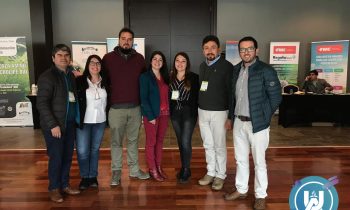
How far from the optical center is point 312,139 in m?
5.57

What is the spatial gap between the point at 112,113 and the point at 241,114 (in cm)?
135

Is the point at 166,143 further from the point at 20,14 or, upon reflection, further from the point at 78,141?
the point at 20,14

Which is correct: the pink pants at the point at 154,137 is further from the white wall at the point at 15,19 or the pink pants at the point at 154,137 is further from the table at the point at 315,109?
the white wall at the point at 15,19

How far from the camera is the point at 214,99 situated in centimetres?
301

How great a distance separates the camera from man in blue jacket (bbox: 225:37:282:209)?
2.57 metres

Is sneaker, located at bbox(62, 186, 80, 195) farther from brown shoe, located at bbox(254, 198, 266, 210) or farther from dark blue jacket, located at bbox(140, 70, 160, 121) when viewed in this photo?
brown shoe, located at bbox(254, 198, 266, 210)

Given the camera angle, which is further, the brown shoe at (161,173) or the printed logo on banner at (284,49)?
the printed logo on banner at (284,49)

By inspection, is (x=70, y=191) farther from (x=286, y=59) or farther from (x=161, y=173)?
(x=286, y=59)

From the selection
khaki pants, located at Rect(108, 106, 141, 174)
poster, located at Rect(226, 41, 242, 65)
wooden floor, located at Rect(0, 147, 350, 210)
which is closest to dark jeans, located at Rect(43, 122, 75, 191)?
wooden floor, located at Rect(0, 147, 350, 210)

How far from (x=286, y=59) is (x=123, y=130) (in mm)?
6045

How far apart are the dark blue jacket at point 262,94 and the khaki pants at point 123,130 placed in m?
1.29

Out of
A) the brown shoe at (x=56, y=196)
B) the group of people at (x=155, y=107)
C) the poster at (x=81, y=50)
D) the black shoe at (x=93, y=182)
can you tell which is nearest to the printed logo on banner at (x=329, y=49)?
the poster at (x=81, y=50)

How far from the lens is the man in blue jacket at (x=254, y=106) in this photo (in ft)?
8.45

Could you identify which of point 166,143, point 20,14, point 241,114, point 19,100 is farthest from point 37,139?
point 241,114
